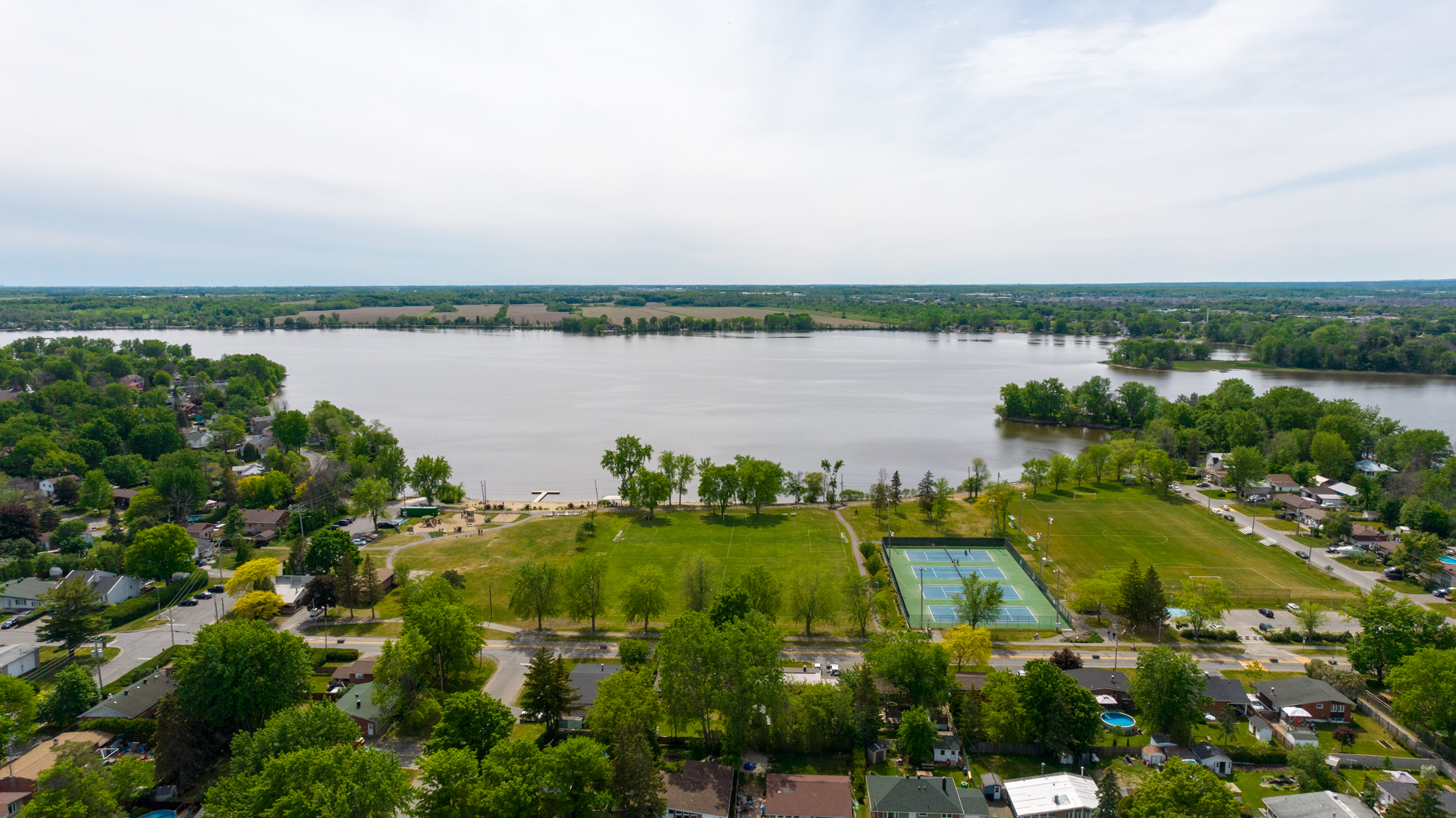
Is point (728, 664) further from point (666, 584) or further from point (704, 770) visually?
point (666, 584)

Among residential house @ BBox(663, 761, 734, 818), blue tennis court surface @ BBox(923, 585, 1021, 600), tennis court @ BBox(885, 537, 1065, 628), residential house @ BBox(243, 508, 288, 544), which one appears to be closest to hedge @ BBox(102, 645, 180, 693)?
residential house @ BBox(243, 508, 288, 544)

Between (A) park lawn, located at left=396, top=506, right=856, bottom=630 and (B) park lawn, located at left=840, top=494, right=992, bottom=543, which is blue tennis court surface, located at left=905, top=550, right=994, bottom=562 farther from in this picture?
(A) park lawn, located at left=396, top=506, right=856, bottom=630

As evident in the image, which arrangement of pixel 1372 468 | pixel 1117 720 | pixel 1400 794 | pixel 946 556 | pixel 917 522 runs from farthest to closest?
pixel 1372 468
pixel 917 522
pixel 946 556
pixel 1117 720
pixel 1400 794

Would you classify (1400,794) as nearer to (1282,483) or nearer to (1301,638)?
(1301,638)

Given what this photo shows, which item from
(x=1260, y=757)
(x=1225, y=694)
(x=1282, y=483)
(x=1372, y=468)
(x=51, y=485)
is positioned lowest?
(x=1260, y=757)

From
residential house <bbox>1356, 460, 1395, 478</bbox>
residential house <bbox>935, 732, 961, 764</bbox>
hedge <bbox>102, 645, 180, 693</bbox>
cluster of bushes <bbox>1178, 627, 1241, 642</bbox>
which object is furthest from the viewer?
residential house <bbox>1356, 460, 1395, 478</bbox>

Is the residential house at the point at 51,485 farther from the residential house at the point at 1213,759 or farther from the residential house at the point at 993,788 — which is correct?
the residential house at the point at 1213,759

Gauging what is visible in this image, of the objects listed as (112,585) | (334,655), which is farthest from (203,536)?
(334,655)
